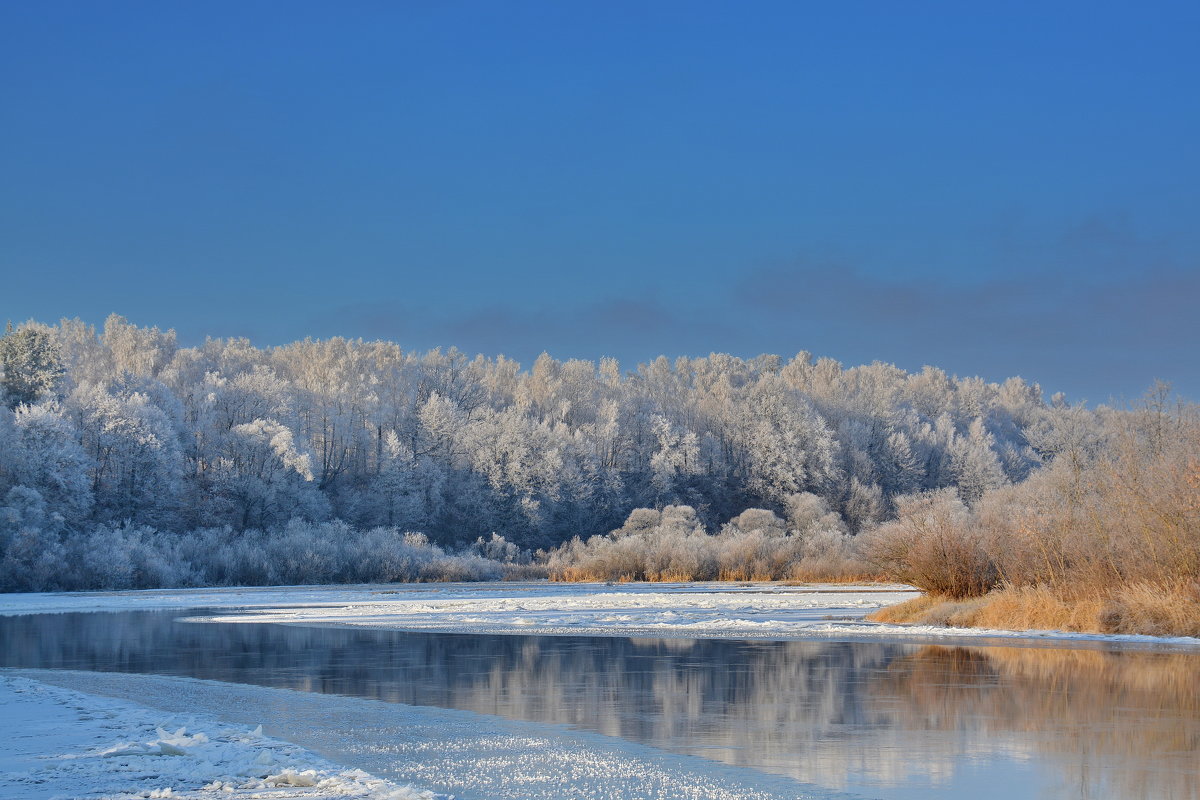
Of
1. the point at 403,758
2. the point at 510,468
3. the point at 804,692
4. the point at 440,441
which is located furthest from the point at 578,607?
the point at 440,441

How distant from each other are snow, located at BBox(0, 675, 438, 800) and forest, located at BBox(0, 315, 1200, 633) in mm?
18380

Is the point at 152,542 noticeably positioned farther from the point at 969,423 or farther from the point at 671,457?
the point at 969,423

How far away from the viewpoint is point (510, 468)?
7275cm

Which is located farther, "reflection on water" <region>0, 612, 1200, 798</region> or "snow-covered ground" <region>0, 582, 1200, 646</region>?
"snow-covered ground" <region>0, 582, 1200, 646</region>

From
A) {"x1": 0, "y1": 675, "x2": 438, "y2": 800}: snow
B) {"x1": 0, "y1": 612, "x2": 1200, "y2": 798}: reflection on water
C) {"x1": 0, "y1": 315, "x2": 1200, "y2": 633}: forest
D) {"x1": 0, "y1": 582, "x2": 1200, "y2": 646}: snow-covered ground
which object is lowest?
{"x1": 0, "y1": 582, "x2": 1200, "y2": 646}: snow-covered ground

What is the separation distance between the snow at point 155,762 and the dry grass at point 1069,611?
54.9 ft

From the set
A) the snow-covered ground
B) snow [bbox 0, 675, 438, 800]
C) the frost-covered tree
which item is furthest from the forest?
snow [bbox 0, 675, 438, 800]

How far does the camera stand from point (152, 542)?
52844mm

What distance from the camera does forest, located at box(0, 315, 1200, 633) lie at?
32.8 m

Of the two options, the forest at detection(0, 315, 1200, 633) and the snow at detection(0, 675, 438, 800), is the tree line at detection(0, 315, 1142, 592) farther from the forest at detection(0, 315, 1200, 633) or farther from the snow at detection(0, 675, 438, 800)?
the snow at detection(0, 675, 438, 800)

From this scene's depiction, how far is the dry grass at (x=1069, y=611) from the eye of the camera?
71.4ft

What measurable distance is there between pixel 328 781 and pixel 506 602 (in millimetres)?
26543

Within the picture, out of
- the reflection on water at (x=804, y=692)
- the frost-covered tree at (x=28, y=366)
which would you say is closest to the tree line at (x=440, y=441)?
the frost-covered tree at (x=28, y=366)

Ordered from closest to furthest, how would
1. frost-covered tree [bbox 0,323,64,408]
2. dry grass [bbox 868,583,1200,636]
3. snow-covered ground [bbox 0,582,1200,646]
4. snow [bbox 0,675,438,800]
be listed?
snow [bbox 0,675,438,800] < dry grass [bbox 868,583,1200,636] < snow-covered ground [bbox 0,582,1200,646] < frost-covered tree [bbox 0,323,64,408]
